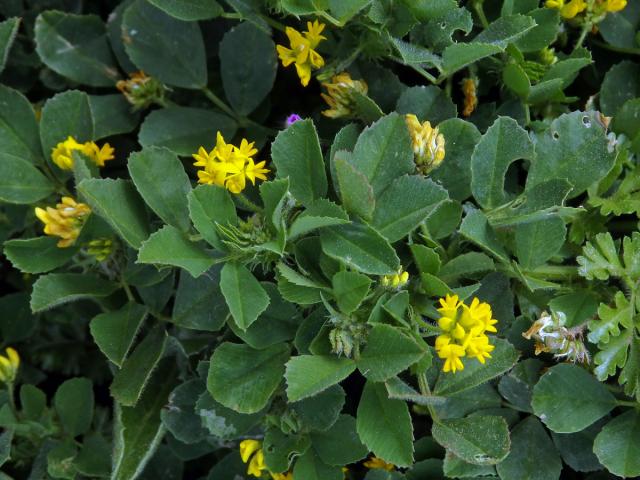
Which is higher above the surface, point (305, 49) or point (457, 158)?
point (305, 49)

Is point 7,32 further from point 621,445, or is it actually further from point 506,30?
point 621,445

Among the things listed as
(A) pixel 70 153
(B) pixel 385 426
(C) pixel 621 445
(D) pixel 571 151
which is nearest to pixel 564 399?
(C) pixel 621 445

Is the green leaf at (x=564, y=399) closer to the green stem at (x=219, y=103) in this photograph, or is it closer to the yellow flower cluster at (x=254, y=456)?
the yellow flower cluster at (x=254, y=456)

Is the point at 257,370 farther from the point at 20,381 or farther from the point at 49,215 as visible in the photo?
the point at 20,381

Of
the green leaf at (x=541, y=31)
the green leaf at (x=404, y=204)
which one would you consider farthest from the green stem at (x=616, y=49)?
the green leaf at (x=404, y=204)

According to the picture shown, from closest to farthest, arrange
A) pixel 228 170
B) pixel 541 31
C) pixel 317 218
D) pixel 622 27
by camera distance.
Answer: pixel 317 218 < pixel 228 170 < pixel 541 31 < pixel 622 27
